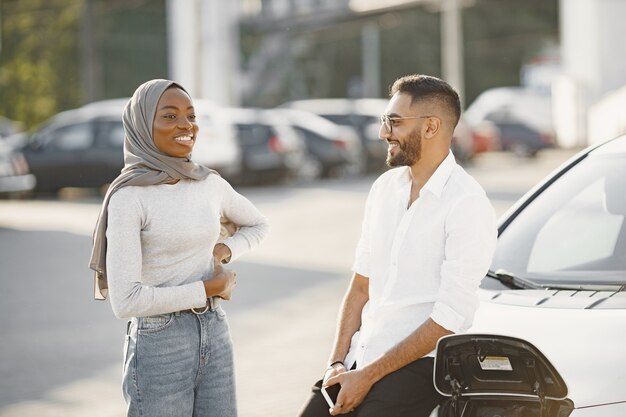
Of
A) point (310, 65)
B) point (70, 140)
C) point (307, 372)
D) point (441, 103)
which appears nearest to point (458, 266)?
point (441, 103)

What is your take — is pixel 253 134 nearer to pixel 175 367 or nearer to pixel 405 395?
pixel 175 367

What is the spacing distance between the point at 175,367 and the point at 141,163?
0.63 m

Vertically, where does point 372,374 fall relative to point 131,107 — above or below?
below

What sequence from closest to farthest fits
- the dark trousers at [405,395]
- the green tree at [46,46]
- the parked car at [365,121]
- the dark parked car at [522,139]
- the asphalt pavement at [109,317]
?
the dark trousers at [405,395] → the asphalt pavement at [109,317] → the parked car at [365,121] → the dark parked car at [522,139] → the green tree at [46,46]

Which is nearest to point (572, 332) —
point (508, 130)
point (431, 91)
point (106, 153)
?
point (431, 91)

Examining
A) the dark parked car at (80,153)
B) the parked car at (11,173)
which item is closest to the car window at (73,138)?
the dark parked car at (80,153)

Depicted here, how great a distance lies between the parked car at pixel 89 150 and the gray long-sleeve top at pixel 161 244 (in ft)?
60.7

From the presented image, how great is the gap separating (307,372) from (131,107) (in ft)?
12.7

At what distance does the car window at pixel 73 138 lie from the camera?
22438mm

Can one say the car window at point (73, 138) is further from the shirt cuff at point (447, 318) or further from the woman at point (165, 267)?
the shirt cuff at point (447, 318)

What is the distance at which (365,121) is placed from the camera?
1168 inches

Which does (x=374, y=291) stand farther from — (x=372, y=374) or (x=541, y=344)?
(x=541, y=344)

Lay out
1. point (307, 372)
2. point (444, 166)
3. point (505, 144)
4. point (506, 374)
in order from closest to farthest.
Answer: point (506, 374) → point (444, 166) → point (307, 372) → point (505, 144)

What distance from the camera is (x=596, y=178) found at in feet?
13.7
